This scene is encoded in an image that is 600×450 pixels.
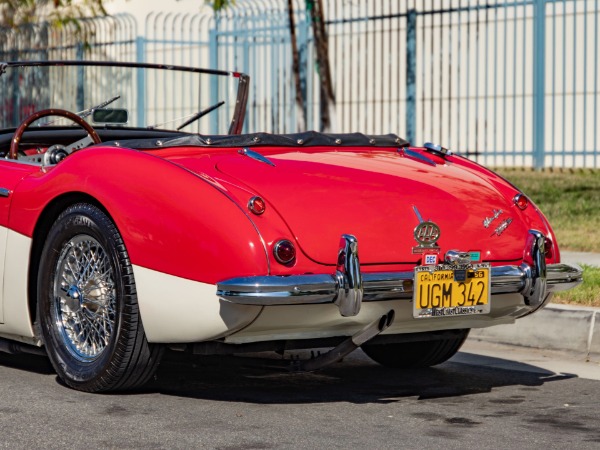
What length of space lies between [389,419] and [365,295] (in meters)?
0.50

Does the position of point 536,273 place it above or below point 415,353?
above

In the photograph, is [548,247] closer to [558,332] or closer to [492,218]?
[492,218]

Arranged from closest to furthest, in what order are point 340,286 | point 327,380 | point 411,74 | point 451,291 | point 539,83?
point 340,286
point 451,291
point 327,380
point 539,83
point 411,74

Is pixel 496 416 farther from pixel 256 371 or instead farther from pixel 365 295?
pixel 256 371

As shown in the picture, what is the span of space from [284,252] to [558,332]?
2.45m

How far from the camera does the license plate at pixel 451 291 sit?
5.08 m

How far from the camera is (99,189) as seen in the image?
532 cm

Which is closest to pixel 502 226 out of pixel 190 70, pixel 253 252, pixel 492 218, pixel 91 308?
pixel 492 218

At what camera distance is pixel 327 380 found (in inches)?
233

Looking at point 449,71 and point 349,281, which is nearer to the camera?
point 349,281

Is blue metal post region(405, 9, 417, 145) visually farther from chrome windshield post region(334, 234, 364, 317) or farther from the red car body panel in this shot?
chrome windshield post region(334, 234, 364, 317)

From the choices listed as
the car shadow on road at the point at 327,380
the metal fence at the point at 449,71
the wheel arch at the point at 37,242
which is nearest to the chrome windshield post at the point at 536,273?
the car shadow on road at the point at 327,380

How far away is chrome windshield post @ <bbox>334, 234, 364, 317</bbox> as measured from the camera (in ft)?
16.0

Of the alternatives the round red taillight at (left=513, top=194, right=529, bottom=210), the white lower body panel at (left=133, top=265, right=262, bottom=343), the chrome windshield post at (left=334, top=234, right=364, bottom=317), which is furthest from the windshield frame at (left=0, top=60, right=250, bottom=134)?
the chrome windshield post at (left=334, top=234, right=364, bottom=317)
